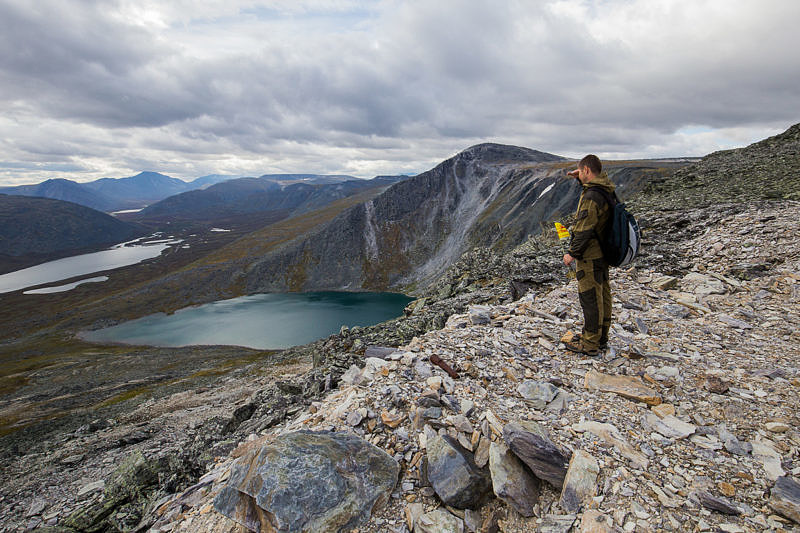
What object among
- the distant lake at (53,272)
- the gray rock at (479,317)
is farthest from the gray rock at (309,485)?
the distant lake at (53,272)

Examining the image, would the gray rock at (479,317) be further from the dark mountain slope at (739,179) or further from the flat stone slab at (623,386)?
the dark mountain slope at (739,179)

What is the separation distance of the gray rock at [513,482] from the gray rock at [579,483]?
13.8 inches

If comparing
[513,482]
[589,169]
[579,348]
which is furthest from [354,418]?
[589,169]

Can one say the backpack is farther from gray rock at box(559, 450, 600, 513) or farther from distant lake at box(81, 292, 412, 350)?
distant lake at box(81, 292, 412, 350)

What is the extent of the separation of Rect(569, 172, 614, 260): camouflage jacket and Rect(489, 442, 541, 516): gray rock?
13.5 feet

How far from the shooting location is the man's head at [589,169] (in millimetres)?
6703

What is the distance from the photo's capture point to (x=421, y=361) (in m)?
7.06

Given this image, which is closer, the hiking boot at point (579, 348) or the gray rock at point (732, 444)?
the gray rock at point (732, 444)

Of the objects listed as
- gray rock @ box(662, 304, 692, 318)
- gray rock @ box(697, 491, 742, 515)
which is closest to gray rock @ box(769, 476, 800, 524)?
gray rock @ box(697, 491, 742, 515)

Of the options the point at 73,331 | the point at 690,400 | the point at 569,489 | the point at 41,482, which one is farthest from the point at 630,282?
the point at 73,331

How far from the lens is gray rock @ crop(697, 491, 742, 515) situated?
3469 mm

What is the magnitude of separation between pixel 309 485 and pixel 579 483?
11.1 ft

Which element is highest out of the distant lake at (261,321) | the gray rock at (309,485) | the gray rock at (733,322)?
the gray rock at (733,322)

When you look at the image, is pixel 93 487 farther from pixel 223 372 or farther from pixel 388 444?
pixel 223 372
